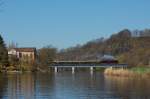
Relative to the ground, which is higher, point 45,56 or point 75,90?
point 45,56

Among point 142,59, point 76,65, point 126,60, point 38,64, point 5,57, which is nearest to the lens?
point 5,57

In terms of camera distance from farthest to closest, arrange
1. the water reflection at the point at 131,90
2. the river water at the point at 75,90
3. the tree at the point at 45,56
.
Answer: the tree at the point at 45,56 → the water reflection at the point at 131,90 → the river water at the point at 75,90

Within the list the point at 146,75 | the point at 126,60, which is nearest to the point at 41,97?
the point at 146,75

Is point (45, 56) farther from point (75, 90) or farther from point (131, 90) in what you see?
point (131, 90)

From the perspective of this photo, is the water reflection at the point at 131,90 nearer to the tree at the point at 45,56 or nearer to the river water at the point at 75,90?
the river water at the point at 75,90

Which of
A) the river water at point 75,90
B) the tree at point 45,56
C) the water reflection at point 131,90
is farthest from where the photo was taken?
the tree at point 45,56

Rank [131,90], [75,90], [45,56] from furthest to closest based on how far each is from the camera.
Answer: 1. [45,56]
2. [75,90]
3. [131,90]

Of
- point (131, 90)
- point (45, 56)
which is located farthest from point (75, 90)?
point (45, 56)

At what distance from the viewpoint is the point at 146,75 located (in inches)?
3807

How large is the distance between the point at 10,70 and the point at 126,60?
48434mm

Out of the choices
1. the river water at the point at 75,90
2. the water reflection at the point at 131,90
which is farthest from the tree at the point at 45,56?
the water reflection at the point at 131,90

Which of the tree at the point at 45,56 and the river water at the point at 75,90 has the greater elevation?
the tree at the point at 45,56

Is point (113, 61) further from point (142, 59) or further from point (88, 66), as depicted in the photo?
point (142, 59)

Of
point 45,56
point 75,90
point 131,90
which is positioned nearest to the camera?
point 131,90
